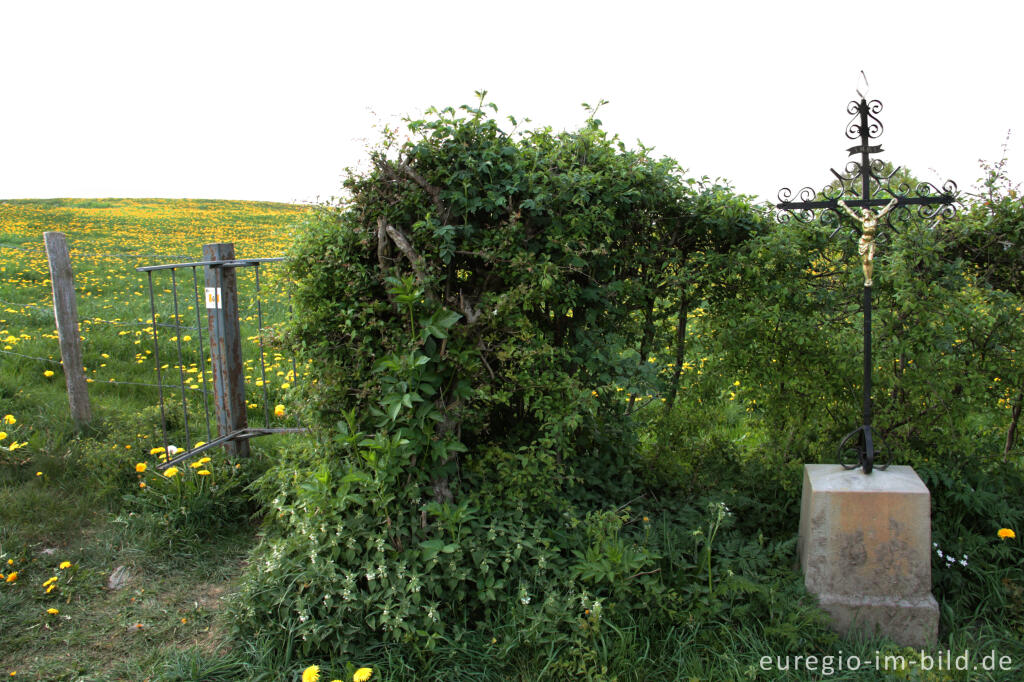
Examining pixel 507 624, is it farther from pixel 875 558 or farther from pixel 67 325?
pixel 67 325

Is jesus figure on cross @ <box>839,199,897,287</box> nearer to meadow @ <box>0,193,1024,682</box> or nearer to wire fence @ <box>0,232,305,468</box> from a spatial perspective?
meadow @ <box>0,193,1024,682</box>

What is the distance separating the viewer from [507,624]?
284 centimetres

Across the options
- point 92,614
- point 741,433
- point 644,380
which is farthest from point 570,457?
point 92,614

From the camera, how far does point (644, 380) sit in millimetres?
3418

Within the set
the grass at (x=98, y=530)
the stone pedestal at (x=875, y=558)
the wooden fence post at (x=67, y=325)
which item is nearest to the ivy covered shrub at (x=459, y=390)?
the grass at (x=98, y=530)

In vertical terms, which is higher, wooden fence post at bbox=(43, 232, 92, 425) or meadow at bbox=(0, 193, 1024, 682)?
wooden fence post at bbox=(43, 232, 92, 425)

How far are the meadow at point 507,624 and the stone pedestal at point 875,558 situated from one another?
11cm

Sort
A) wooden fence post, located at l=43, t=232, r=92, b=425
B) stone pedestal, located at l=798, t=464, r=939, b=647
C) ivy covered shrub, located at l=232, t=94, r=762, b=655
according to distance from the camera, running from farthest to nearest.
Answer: wooden fence post, located at l=43, t=232, r=92, b=425
stone pedestal, located at l=798, t=464, r=939, b=647
ivy covered shrub, located at l=232, t=94, r=762, b=655

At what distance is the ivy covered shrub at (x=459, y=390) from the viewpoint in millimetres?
2893

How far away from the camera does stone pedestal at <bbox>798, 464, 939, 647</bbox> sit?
3.05 metres

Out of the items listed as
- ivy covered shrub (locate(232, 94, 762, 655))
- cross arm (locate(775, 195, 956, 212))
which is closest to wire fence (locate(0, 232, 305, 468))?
ivy covered shrub (locate(232, 94, 762, 655))

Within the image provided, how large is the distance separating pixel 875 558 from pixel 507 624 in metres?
1.73

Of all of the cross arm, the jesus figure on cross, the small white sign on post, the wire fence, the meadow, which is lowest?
the meadow

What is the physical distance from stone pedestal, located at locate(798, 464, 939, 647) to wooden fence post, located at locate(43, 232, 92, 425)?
204 inches
